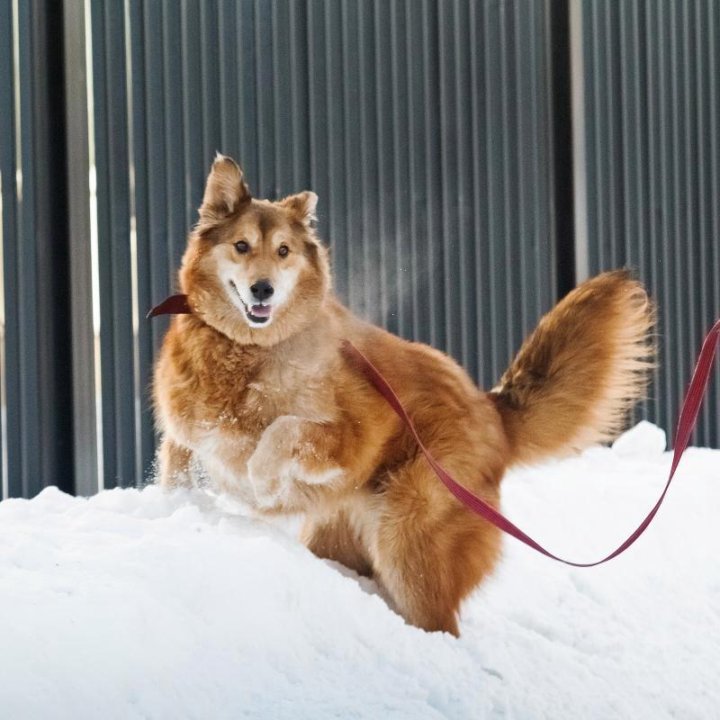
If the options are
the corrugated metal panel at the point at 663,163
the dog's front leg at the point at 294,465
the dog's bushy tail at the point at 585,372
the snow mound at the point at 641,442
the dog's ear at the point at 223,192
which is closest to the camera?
the dog's front leg at the point at 294,465

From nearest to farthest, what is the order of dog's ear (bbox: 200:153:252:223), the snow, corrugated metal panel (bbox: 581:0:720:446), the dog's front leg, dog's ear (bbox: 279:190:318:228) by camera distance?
the snow → the dog's front leg → dog's ear (bbox: 200:153:252:223) → dog's ear (bbox: 279:190:318:228) → corrugated metal panel (bbox: 581:0:720:446)

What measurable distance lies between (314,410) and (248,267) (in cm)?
48

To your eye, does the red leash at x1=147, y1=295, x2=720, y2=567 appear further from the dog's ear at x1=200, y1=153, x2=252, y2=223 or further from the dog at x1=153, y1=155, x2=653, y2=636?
the dog's ear at x1=200, y1=153, x2=252, y2=223

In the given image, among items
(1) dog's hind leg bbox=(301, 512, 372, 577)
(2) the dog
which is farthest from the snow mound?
(1) dog's hind leg bbox=(301, 512, 372, 577)

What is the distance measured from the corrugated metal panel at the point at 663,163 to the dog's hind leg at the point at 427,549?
3.16 meters

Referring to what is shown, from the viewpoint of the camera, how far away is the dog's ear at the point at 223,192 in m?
2.89

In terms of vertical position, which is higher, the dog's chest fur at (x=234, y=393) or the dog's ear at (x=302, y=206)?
the dog's ear at (x=302, y=206)

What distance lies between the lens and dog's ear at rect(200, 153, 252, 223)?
289cm

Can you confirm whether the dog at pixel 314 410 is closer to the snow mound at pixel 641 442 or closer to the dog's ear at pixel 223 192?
the dog's ear at pixel 223 192

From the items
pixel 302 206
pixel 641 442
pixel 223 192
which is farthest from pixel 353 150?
pixel 641 442

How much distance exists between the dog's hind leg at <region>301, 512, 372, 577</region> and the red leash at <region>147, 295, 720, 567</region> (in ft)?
1.45

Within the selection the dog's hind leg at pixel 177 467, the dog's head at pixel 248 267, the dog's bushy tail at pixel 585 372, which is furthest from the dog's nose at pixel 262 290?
the dog's bushy tail at pixel 585 372

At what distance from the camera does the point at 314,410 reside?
2.88m

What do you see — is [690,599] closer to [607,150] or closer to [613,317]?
[613,317]
